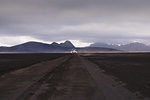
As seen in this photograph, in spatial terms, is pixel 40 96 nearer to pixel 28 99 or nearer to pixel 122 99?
pixel 28 99

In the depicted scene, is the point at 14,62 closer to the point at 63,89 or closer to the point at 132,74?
the point at 132,74

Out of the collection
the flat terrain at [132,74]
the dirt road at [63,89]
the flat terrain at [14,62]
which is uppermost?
the flat terrain at [14,62]

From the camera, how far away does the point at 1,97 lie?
35.5 ft

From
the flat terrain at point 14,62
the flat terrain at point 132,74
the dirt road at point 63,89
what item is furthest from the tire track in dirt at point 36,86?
the flat terrain at point 14,62

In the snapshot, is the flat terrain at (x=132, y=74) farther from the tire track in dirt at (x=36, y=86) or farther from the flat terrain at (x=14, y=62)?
the flat terrain at (x=14, y=62)

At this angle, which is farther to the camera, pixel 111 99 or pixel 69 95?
pixel 69 95

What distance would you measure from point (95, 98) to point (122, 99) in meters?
1.25

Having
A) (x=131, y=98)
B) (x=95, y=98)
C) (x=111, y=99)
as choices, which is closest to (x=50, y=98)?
(x=95, y=98)

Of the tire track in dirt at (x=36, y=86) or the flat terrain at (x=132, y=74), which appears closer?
the tire track in dirt at (x=36, y=86)

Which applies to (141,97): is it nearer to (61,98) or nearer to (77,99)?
(77,99)

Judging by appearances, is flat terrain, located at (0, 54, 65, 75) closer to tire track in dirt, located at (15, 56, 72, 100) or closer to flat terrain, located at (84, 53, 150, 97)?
tire track in dirt, located at (15, 56, 72, 100)

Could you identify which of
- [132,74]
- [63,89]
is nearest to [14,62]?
[132,74]

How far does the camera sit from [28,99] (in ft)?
33.0

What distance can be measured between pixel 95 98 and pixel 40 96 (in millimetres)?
2681
